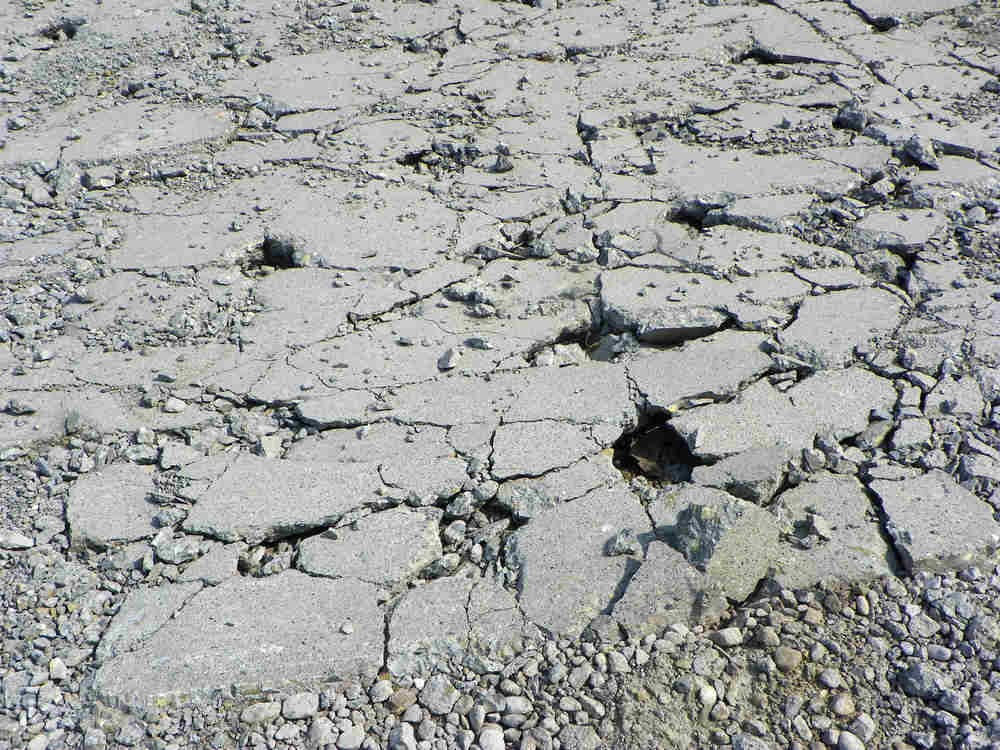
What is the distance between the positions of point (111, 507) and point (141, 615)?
1.41 ft

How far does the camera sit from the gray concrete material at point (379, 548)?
211 cm

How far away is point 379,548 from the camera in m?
2.17

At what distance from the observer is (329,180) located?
3.84 meters

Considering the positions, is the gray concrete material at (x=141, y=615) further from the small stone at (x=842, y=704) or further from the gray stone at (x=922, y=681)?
the gray stone at (x=922, y=681)

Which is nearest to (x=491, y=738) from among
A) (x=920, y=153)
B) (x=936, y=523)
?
(x=936, y=523)

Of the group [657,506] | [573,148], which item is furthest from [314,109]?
[657,506]


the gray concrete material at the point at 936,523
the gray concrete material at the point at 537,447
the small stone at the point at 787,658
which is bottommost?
the gray concrete material at the point at 537,447

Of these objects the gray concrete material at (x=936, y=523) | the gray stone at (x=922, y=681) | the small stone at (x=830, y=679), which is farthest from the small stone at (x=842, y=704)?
the gray concrete material at (x=936, y=523)

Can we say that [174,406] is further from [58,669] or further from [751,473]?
[751,473]

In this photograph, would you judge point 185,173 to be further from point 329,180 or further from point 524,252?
point 524,252

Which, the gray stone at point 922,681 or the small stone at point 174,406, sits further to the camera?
the small stone at point 174,406

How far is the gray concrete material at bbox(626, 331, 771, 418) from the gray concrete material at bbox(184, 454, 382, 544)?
92cm

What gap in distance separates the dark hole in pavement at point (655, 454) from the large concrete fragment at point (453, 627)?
65 centimetres

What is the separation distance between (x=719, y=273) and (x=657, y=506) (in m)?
1.22
